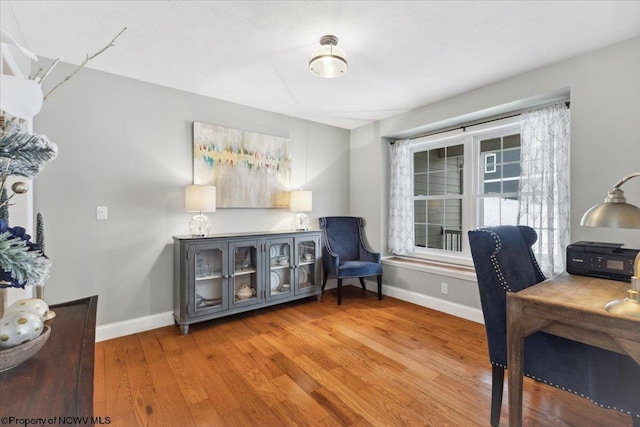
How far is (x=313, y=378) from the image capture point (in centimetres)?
200

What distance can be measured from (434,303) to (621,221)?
224 centimetres

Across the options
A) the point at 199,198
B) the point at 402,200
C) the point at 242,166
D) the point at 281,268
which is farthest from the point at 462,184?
the point at 199,198

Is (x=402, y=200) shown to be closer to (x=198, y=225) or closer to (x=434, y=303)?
(x=434, y=303)

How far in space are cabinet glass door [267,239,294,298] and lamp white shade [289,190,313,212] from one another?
1.31 feet

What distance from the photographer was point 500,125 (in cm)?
A: 304

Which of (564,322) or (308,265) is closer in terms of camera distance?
(564,322)

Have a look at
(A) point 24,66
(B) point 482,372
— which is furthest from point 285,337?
(A) point 24,66

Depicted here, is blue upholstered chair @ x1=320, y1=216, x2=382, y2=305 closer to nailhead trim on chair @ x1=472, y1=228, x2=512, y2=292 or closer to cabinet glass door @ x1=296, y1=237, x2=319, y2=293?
cabinet glass door @ x1=296, y1=237, x2=319, y2=293

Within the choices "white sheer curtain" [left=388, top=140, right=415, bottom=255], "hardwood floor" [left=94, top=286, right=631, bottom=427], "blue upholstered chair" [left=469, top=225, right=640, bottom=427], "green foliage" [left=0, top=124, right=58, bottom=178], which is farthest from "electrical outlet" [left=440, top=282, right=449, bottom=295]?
"green foliage" [left=0, top=124, right=58, bottom=178]

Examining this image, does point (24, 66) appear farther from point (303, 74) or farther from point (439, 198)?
point (439, 198)

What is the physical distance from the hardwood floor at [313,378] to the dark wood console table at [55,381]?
0.96 metres

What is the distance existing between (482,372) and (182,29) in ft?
10.3

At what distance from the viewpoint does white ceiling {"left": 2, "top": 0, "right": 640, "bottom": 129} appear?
179 centimetres

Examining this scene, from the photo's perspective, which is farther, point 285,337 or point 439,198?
point 439,198
